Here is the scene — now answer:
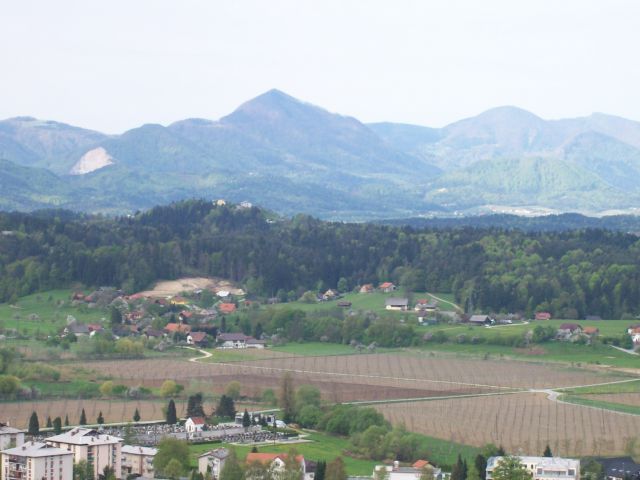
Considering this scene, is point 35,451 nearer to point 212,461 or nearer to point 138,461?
point 138,461

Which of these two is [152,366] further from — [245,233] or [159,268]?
[245,233]

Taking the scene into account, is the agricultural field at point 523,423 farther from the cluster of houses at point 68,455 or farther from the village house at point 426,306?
the village house at point 426,306

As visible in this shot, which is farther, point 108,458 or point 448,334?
point 448,334

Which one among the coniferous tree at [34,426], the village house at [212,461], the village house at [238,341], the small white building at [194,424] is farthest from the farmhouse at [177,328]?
the village house at [212,461]

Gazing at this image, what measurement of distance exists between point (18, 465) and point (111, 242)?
79983 mm

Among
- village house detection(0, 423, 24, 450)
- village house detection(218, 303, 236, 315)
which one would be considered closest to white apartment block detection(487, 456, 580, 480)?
village house detection(0, 423, 24, 450)

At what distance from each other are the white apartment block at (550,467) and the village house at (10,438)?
15896 mm

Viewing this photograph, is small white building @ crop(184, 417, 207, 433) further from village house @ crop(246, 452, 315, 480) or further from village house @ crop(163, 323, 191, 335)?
village house @ crop(163, 323, 191, 335)

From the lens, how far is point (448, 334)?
89.0 metres

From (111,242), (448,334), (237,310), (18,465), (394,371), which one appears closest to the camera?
(18,465)

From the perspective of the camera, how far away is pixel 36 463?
46062mm

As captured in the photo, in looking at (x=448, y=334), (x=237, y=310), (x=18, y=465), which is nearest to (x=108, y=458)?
(x=18, y=465)

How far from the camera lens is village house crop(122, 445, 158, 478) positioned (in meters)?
49.0

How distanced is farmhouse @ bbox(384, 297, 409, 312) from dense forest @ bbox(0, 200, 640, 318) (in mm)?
4185
